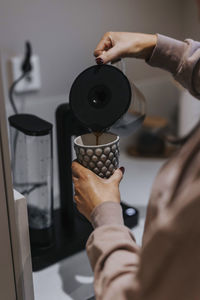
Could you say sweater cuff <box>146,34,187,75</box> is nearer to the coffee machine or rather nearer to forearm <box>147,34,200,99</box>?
forearm <box>147,34,200,99</box>

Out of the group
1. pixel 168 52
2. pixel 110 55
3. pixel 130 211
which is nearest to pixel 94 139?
pixel 110 55

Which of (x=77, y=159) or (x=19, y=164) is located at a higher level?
(x=77, y=159)

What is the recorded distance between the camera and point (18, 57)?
4.08 ft

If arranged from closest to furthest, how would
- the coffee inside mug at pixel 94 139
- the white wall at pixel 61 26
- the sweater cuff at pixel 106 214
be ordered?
1. the sweater cuff at pixel 106 214
2. the coffee inside mug at pixel 94 139
3. the white wall at pixel 61 26

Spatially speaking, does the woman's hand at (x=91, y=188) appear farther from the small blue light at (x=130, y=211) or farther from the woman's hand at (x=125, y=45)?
the small blue light at (x=130, y=211)

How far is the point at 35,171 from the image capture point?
100 cm

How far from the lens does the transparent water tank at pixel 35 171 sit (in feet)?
3.05

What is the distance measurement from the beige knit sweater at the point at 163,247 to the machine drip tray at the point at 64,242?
1.10ft

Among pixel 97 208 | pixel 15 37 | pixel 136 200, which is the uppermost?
pixel 15 37

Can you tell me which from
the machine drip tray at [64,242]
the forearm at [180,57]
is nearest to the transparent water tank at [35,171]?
the machine drip tray at [64,242]

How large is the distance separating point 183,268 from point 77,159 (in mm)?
302

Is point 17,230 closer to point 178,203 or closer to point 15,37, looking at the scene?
point 178,203

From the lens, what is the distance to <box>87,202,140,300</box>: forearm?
0.53 meters

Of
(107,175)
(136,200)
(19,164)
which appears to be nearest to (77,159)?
(107,175)
